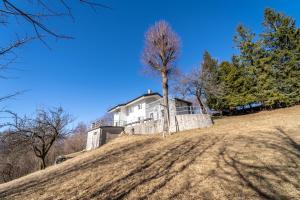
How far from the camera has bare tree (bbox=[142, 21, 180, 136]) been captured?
15516 millimetres

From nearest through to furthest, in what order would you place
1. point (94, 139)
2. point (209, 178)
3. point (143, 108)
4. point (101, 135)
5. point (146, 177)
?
1. point (209, 178)
2. point (146, 177)
3. point (101, 135)
4. point (94, 139)
5. point (143, 108)

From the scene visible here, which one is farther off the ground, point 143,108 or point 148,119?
point 143,108

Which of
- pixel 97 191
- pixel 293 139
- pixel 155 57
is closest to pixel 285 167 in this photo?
pixel 293 139

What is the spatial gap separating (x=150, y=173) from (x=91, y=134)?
19.4 meters

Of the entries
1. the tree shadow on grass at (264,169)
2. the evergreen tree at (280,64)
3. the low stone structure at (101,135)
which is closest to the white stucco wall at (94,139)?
the low stone structure at (101,135)

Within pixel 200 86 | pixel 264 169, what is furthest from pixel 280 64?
pixel 264 169

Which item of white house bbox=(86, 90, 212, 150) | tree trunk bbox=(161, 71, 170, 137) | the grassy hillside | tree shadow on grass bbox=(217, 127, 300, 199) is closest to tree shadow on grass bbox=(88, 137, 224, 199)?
the grassy hillside

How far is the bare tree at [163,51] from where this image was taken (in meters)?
15.5

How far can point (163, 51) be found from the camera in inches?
612

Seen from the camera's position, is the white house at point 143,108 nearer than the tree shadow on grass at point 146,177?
No

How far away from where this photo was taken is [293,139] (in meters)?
7.69

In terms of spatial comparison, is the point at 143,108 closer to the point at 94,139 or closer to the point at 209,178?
the point at 94,139

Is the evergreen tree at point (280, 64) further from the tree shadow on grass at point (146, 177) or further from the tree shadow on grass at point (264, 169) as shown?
the tree shadow on grass at point (146, 177)

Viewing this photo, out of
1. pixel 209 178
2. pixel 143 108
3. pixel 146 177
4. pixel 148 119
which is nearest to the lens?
pixel 209 178
